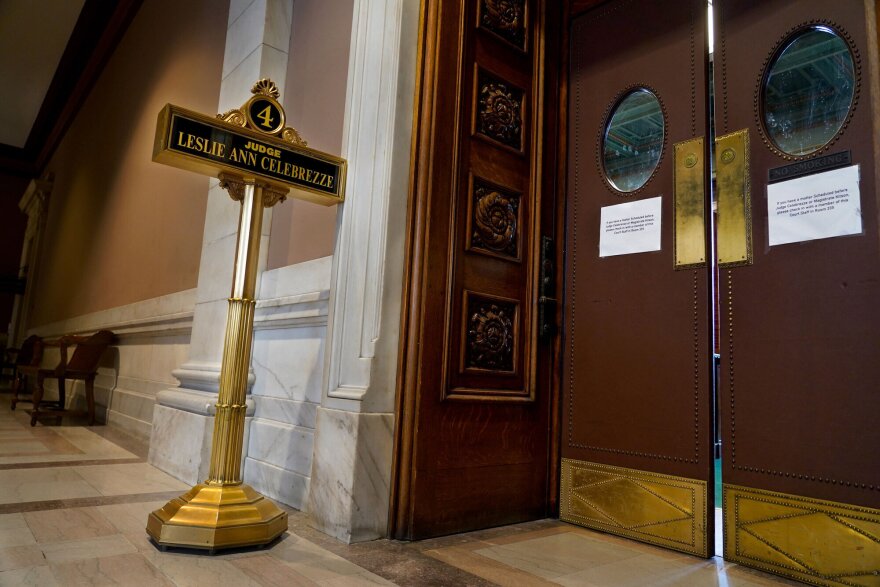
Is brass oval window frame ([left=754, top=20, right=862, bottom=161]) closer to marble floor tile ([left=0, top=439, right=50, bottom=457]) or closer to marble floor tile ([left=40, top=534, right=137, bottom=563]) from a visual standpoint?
marble floor tile ([left=40, top=534, right=137, bottom=563])

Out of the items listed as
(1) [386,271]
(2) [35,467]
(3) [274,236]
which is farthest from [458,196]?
(2) [35,467]

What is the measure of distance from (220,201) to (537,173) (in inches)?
80.1

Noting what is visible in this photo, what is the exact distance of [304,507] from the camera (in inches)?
99.2

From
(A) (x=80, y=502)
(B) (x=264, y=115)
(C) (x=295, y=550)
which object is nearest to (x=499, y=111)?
(B) (x=264, y=115)

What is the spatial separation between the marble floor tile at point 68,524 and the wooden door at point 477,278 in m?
1.06

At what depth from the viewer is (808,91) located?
2047 mm

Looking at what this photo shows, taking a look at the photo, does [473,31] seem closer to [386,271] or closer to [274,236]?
[386,271]

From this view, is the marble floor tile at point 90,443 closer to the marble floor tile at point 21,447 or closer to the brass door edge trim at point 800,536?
the marble floor tile at point 21,447

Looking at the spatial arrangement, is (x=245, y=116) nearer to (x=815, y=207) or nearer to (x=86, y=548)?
(x=86, y=548)

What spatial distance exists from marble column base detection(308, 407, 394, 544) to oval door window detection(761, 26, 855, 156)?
1.78 m

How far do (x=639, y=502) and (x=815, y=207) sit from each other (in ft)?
4.10

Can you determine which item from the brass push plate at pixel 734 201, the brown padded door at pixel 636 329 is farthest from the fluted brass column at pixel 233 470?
the brass push plate at pixel 734 201

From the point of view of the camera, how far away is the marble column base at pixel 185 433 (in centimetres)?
301

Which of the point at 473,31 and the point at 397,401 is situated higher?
the point at 473,31
